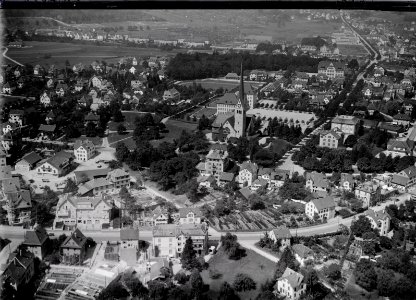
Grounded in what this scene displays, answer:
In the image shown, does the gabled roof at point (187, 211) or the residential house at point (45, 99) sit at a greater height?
the gabled roof at point (187, 211)

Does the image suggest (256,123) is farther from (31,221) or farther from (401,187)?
(31,221)

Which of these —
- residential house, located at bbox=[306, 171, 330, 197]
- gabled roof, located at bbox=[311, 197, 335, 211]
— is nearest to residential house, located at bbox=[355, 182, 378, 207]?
residential house, located at bbox=[306, 171, 330, 197]

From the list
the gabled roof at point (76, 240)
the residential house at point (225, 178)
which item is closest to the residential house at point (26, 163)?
the gabled roof at point (76, 240)

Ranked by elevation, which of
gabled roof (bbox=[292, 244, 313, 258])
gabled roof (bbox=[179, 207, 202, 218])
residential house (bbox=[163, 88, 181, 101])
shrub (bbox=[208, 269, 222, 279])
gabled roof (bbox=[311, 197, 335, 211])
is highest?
gabled roof (bbox=[311, 197, 335, 211])

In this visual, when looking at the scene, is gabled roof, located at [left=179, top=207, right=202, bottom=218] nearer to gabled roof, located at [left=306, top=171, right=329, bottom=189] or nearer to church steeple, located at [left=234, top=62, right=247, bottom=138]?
gabled roof, located at [left=306, top=171, right=329, bottom=189]

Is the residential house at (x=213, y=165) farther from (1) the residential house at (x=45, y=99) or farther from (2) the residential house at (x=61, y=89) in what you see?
(2) the residential house at (x=61, y=89)

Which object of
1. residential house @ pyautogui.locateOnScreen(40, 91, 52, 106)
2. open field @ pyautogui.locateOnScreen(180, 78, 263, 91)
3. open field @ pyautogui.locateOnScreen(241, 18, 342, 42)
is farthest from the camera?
open field @ pyautogui.locateOnScreen(241, 18, 342, 42)
